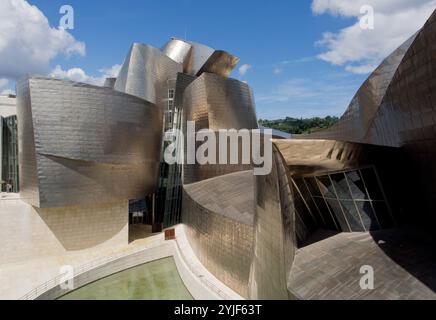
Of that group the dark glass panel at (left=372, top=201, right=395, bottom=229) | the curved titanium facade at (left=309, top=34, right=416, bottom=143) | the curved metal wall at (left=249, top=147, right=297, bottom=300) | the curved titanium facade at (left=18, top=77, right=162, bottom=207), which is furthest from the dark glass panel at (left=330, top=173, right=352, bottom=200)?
the curved titanium facade at (left=18, top=77, right=162, bottom=207)

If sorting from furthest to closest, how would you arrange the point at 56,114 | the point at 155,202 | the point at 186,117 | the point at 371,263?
1. the point at 155,202
2. the point at 186,117
3. the point at 56,114
4. the point at 371,263

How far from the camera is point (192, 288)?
36.9 ft

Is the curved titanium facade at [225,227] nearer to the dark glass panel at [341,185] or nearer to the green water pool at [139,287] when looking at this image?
the green water pool at [139,287]

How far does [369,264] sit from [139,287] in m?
10.2

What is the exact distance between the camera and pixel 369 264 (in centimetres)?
648

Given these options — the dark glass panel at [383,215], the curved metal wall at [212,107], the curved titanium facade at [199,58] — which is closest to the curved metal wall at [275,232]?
the dark glass panel at [383,215]

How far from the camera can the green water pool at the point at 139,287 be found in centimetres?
1151

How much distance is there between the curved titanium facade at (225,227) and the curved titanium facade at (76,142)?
5.13m

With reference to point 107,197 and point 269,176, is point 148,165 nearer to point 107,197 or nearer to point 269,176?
point 107,197

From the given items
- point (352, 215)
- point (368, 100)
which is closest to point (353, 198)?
point (352, 215)

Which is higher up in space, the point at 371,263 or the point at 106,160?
the point at 106,160

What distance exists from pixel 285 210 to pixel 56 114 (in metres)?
13.0

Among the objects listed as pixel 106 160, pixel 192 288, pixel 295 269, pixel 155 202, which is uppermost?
pixel 106 160

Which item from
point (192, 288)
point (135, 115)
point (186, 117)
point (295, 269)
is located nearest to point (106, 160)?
point (135, 115)
